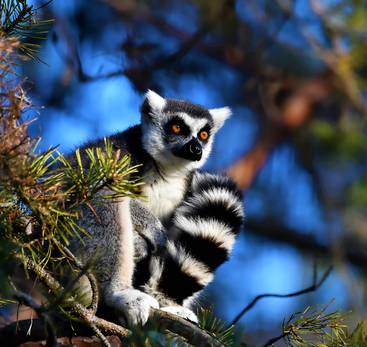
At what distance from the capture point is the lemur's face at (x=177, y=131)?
392 cm

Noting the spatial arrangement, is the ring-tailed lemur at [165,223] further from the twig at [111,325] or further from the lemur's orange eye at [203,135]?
the twig at [111,325]

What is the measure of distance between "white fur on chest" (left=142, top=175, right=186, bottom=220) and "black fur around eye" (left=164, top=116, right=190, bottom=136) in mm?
375

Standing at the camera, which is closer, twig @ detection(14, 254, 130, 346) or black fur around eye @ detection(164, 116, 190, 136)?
twig @ detection(14, 254, 130, 346)

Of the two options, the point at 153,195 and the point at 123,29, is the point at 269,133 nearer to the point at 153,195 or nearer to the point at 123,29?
the point at 123,29

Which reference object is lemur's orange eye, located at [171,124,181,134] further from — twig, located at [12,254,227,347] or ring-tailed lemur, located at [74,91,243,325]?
twig, located at [12,254,227,347]

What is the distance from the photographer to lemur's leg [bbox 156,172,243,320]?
10.7 ft

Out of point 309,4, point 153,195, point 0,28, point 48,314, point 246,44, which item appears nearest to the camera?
point 48,314

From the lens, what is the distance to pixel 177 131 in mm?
4109

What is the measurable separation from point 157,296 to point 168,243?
0.29m

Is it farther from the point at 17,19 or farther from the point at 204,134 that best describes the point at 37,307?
the point at 204,134

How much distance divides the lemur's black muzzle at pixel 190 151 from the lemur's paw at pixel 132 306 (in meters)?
1.17

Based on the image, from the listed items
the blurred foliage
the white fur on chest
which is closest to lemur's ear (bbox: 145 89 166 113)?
the white fur on chest

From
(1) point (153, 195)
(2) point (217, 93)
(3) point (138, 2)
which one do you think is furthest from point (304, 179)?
(1) point (153, 195)

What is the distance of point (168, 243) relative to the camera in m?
3.37
